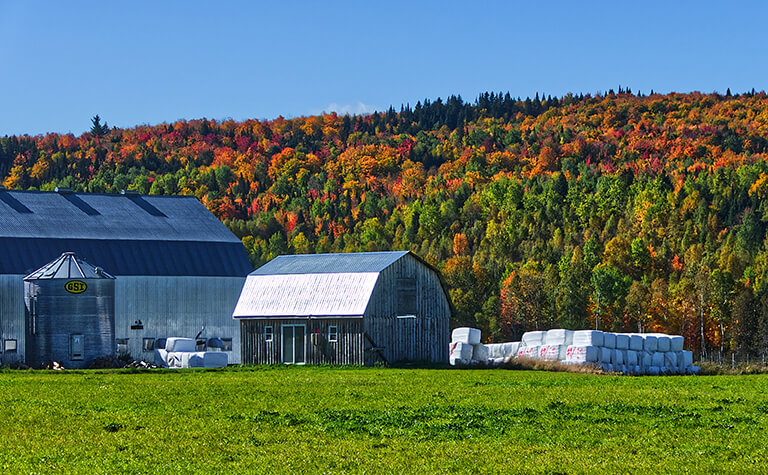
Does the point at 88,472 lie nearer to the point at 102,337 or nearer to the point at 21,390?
the point at 21,390

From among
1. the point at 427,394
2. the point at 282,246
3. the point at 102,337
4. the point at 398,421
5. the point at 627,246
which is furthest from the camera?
the point at 282,246

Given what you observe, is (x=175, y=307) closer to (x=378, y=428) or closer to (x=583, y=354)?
(x=583, y=354)

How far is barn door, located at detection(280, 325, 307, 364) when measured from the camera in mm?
59156

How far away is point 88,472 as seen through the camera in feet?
62.0

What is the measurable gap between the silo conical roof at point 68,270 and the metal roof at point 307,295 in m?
7.56

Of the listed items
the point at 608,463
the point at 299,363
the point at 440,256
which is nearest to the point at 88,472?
the point at 608,463

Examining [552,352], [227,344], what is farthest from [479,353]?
[227,344]

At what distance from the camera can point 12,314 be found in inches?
2371

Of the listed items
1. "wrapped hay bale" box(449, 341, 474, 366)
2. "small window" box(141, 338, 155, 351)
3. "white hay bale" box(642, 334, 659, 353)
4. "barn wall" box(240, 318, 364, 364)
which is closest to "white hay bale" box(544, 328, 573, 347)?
"white hay bale" box(642, 334, 659, 353)

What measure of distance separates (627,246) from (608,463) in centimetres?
14962

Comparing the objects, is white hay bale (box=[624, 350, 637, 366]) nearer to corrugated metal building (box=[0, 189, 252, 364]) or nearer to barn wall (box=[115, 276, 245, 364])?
barn wall (box=[115, 276, 245, 364])

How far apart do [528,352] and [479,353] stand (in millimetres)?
2815

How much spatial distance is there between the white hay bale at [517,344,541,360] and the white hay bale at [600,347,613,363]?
3.81 metres

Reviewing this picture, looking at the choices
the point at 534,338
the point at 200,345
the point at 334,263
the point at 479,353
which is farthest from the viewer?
the point at 200,345
